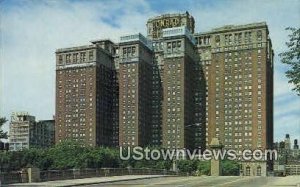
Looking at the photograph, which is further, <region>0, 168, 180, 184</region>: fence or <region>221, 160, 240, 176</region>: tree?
<region>221, 160, 240, 176</region>: tree

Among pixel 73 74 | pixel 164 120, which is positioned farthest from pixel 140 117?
pixel 73 74

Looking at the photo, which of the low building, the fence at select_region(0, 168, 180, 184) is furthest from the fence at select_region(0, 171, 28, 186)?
the low building

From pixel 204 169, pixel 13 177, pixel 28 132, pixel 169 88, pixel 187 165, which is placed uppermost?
pixel 169 88

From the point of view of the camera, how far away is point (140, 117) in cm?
13738

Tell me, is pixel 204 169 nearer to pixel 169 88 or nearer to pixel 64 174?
pixel 169 88

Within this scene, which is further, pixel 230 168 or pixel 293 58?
pixel 230 168

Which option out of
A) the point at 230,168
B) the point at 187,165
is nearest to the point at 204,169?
the point at 230,168

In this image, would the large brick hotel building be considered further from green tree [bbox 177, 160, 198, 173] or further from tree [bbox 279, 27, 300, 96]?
Result: tree [bbox 279, 27, 300, 96]

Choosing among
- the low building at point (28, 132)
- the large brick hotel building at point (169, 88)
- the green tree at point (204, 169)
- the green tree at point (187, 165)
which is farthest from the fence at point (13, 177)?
the low building at point (28, 132)

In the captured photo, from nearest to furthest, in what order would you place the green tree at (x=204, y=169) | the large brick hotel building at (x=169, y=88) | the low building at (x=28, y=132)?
the green tree at (x=204, y=169) < the large brick hotel building at (x=169, y=88) < the low building at (x=28, y=132)

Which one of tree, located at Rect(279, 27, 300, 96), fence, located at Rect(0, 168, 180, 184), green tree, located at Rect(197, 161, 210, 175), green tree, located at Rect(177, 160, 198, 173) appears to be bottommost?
green tree, located at Rect(177, 160, 198, 173)

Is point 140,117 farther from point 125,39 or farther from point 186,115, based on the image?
point 125,39

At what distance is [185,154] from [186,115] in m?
9.04

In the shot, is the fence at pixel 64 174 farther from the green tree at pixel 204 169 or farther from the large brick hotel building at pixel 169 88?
the large brick hotel building at pixel 169 88
